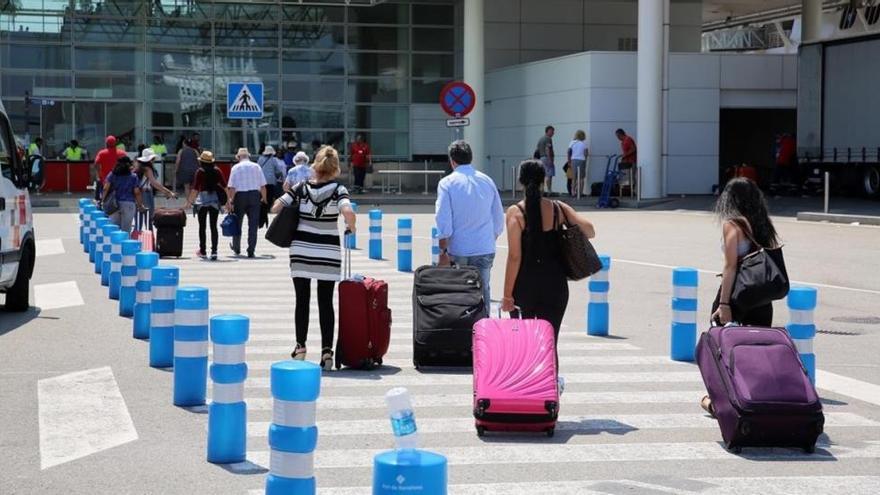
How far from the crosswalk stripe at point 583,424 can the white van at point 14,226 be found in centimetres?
636

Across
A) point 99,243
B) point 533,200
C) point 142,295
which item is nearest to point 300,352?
point 142,295

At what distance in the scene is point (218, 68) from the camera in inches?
1870

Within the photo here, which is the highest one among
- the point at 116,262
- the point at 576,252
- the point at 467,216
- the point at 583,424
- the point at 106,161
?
the point at 106,161

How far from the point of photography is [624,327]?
1480 centimetres

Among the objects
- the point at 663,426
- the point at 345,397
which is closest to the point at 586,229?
the point at 663,426

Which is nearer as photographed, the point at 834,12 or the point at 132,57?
the point at 132,57

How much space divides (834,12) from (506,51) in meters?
13.4

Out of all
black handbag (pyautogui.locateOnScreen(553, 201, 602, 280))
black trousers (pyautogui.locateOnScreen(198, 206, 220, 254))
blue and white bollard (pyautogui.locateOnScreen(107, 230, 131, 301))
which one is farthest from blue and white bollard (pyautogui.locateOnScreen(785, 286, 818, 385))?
black trousers (pyautogui.locateOnScreen(198, 206, 220, 254))

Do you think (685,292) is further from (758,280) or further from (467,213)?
(758,280)

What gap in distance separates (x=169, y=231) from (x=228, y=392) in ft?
50.7

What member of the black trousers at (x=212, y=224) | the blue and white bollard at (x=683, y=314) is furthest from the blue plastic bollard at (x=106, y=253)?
the blue and white bollard at (x=683, y=314)

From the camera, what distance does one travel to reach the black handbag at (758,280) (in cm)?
925

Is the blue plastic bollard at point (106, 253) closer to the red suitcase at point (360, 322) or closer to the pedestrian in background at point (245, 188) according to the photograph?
the pedestrian in background at point (245, 188)

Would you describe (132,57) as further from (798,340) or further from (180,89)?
(798,340)
